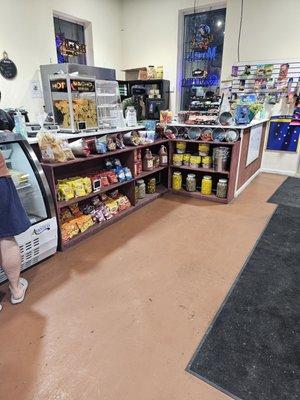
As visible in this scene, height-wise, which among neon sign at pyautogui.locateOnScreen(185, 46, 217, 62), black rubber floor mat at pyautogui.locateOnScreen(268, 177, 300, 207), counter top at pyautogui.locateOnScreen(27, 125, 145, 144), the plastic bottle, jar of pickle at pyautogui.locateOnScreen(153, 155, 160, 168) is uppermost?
neon sign at pyautogui.locateOnScreen(185, 46, 217, 62)

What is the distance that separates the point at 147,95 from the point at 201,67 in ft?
4.32

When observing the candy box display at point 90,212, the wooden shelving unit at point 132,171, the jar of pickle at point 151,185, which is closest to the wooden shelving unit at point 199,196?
the wooden shelving unit at point 132,171

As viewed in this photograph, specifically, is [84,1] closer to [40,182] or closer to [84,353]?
[40,182]

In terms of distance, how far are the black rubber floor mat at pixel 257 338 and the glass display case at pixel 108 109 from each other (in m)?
2.17

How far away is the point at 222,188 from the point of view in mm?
3697

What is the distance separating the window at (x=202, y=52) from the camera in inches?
219

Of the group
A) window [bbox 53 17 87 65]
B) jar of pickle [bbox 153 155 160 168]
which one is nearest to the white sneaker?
jar of pickle [bbox 153 155 160 168]

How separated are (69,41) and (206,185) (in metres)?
4.17

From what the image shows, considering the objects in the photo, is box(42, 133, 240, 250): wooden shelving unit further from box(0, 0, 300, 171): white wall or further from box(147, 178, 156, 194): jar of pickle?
box(0, 0, 300, 171): white wall

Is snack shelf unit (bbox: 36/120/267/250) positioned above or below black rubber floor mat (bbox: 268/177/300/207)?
above

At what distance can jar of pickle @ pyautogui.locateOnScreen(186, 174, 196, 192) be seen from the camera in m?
3.94

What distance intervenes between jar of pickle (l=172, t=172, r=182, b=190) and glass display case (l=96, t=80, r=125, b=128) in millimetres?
1093

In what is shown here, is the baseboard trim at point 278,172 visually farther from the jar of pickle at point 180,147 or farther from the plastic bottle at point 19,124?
the plastic bottle at point 19,124

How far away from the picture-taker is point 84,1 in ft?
17.8
